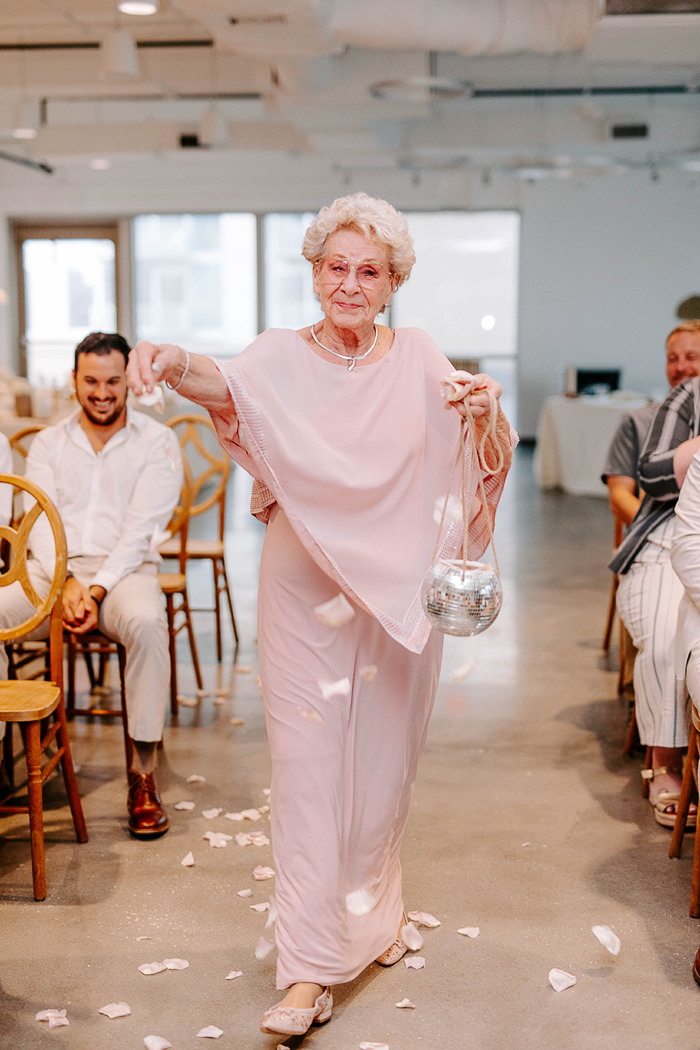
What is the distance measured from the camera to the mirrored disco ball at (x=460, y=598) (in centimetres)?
196

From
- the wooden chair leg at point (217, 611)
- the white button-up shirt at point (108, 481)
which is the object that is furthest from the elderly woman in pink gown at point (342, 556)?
the wooden chair leg at point (217, 611)

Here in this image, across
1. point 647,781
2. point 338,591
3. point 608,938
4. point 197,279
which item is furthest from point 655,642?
point 197,279

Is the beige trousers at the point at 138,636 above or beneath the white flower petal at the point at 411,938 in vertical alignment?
above

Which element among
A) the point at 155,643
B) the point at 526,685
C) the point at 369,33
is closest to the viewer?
the point at 155,643

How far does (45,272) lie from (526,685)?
43.0ft

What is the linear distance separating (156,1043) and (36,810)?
0.76 meters

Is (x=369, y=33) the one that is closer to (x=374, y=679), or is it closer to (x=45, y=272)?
(x=374, y=679)

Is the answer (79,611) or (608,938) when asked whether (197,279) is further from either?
(608,938)

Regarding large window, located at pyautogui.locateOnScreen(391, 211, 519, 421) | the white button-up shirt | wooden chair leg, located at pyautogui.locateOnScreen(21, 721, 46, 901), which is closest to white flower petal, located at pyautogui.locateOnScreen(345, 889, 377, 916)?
wooden chair leg, located at pyautogui.locateOnScreen(21, 721, 46, 901)

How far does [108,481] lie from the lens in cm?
346

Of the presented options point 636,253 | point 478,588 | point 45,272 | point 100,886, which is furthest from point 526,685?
point 45,272

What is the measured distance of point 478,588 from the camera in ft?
6.49

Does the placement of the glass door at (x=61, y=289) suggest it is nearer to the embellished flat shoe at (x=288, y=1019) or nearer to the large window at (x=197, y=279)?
the large window at (x=197, y=279)

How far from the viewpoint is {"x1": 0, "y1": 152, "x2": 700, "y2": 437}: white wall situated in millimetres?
13836
